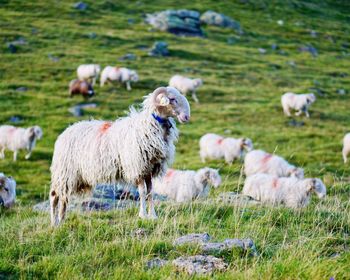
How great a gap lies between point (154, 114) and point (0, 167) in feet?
49.8

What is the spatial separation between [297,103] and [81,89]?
13238mm

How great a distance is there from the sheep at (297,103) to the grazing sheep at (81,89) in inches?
473

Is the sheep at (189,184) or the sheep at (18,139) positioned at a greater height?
the sheep at (189,184)

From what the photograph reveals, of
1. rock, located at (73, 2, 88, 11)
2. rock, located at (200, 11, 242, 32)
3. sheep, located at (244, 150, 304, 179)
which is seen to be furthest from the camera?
rock, located at (200, 11, 242, 32)

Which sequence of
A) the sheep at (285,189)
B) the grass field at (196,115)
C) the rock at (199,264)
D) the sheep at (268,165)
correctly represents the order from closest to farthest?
the rock at (199,264), the grass field at (196,115), the sheep at (285,189), the sheep at (268,165)

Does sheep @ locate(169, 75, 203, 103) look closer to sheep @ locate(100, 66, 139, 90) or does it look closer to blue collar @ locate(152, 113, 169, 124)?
sheep @ locate(100, 66, 139, 90)

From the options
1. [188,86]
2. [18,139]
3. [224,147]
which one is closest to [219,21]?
[188,86]

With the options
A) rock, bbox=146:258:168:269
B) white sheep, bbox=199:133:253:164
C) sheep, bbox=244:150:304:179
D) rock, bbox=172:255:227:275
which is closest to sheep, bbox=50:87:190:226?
rock, bbox=146:258:168:269

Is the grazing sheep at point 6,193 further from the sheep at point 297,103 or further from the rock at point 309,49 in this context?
the rock at point 309,49

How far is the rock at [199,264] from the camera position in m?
5.45

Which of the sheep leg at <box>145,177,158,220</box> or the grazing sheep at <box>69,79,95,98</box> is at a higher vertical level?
the sheep leg at <box>145,177,158,220</box>

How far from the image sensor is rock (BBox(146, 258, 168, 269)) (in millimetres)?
5665

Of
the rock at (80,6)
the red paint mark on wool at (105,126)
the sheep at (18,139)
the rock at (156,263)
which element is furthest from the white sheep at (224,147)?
the rock at (80,6)

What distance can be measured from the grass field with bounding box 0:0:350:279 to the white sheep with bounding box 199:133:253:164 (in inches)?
21.8
